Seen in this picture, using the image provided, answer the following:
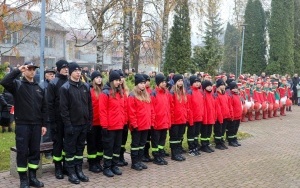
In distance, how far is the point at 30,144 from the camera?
6.37 m

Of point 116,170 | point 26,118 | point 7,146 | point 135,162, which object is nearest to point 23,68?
point 26,118

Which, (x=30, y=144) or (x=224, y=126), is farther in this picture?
(x=224, y=126)

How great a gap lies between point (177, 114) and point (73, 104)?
2905 mm

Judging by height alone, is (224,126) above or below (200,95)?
below

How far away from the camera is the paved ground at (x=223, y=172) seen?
6.94 metres

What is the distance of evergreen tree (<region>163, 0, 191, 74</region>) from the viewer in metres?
18.0

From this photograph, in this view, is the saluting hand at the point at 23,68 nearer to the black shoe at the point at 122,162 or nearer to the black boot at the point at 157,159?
the black shoe at the point at 122,162

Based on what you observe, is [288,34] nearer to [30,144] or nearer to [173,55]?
[173,55]

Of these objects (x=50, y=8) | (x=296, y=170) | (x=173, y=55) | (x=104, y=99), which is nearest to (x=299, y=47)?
(x=173, y=55)

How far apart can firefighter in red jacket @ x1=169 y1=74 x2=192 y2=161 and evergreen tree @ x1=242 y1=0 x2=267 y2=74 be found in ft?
87.2

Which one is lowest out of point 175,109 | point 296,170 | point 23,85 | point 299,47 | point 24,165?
point 296,170

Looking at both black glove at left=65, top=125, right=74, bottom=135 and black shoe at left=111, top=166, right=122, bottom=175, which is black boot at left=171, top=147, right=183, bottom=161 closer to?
black shoe at left=111, top=166, right=122, bottom=175

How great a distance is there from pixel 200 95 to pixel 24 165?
15.9 ft

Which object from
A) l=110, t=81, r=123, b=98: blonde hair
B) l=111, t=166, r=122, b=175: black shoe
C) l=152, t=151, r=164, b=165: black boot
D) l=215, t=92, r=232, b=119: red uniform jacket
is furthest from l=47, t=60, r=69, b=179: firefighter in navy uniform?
l=215, t=92, r=232, b=119: red uniform jacket
